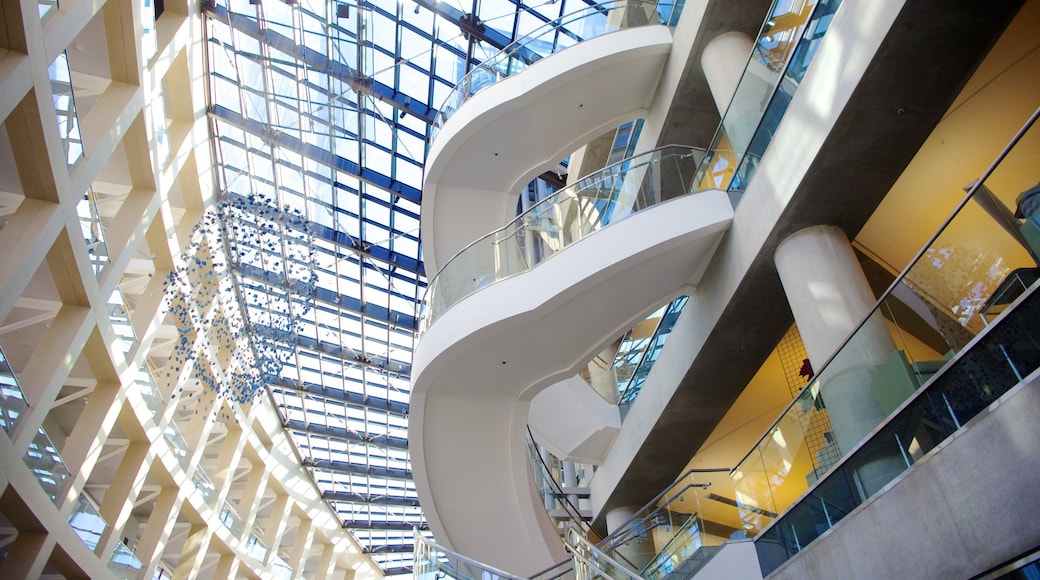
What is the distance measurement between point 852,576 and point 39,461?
1172 centimetres

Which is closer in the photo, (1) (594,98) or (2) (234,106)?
(1) (594,98)

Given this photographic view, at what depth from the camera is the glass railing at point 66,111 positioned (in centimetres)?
1013

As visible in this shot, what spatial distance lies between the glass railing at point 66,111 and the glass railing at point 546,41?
5.87m

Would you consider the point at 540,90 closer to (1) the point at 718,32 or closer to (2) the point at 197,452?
(1) the point at 718,32

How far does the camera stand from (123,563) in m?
14.8

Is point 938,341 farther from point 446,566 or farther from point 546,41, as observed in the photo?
point 546,41

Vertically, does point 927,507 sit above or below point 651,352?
below

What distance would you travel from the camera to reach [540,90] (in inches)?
443

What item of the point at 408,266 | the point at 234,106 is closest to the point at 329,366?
the point at 408,266

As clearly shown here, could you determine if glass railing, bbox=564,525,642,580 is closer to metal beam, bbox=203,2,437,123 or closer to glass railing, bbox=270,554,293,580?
metal beam, bbox=203,2,437,123

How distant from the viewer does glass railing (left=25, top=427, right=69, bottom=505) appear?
10695 millimetres

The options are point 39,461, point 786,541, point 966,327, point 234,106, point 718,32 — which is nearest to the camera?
point 966,327

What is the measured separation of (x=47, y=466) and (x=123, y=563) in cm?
484

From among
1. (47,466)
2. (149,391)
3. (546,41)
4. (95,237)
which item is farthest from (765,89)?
(149,391)
